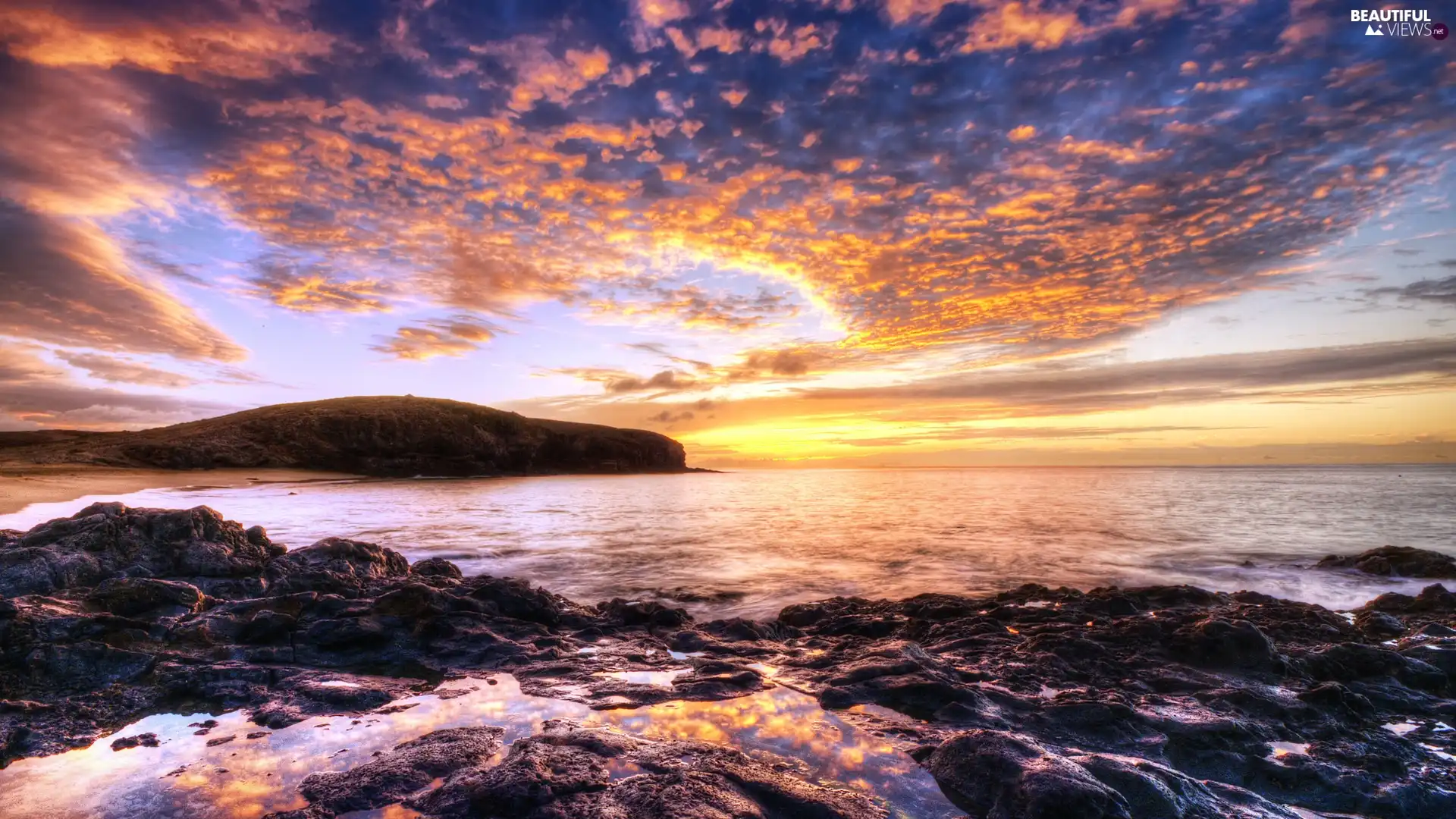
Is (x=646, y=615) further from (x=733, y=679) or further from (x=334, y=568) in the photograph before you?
(x=334, y=568)

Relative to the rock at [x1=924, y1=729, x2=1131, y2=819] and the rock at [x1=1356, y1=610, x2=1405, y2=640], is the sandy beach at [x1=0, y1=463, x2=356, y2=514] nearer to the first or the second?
the rock at [x1=924, y1=729, x2=1131, y2=819]

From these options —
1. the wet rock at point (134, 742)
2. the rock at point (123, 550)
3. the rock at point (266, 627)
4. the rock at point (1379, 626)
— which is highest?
the rock at point (123, 550)

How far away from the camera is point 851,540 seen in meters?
22.5

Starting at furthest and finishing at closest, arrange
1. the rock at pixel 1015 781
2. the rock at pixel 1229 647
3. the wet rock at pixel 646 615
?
the wet rock at pixel 646 615 → the rock at pixel 1229 647 → the rock at pixel 1015 781

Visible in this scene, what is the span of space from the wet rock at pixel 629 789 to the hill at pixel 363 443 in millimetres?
79802

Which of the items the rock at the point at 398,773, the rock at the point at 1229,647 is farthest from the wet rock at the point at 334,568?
the rock at the point at 1229,647

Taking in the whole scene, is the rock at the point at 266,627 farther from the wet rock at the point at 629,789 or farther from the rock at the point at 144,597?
the wet rock at the point at 629,789

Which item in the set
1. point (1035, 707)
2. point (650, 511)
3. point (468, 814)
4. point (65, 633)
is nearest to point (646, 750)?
point (468, 814)

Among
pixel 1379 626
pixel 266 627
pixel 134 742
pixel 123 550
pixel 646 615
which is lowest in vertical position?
pixel 1379 626

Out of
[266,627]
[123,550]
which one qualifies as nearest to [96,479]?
[123,550]

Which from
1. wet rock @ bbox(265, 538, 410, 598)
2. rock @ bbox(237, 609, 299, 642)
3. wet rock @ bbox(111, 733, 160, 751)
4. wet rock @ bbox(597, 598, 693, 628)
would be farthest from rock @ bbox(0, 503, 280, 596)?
wet rock @ bbox(597, 598, 693, 628)

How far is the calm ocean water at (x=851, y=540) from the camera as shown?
14023 mm

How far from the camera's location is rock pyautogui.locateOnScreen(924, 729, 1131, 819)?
12.2 ft

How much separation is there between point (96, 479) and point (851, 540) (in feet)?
170
